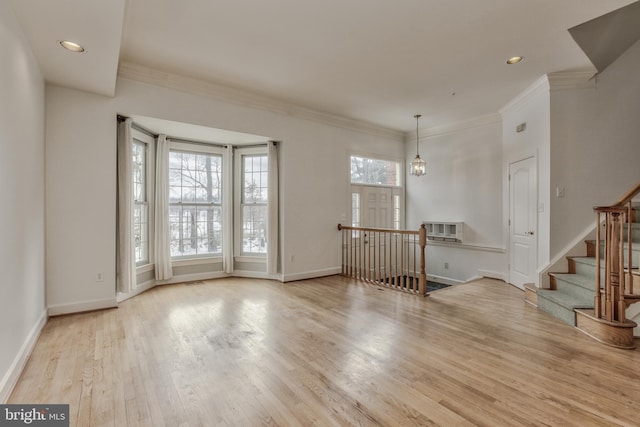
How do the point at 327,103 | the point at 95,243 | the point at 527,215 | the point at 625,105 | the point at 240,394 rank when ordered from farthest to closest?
the point at 327,103, the point at 527,215, the point at 625,105, the point at 95,243, the point at 240,394

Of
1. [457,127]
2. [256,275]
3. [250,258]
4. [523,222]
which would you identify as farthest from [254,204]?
[523,222]

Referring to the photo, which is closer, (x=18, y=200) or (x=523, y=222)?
(x=18, y=200)

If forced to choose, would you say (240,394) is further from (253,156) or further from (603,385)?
(253,156)

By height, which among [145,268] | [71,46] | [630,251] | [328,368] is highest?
[71,46]

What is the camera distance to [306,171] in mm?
5418

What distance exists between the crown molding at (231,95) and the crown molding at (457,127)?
Answer: 1232mm

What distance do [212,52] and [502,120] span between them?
16.3 feet

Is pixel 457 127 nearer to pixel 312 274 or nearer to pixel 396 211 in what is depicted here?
pixel 396 211

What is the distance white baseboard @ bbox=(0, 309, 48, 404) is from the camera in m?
1.96

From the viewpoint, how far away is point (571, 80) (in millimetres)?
3973

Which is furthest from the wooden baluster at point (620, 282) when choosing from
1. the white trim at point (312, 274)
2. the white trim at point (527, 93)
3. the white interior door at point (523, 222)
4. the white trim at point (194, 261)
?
the white trim at point (194, 261)

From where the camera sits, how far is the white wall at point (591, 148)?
13.1ft

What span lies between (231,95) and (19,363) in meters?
3.82

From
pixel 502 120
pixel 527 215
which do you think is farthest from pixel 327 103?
pixel 527 215
